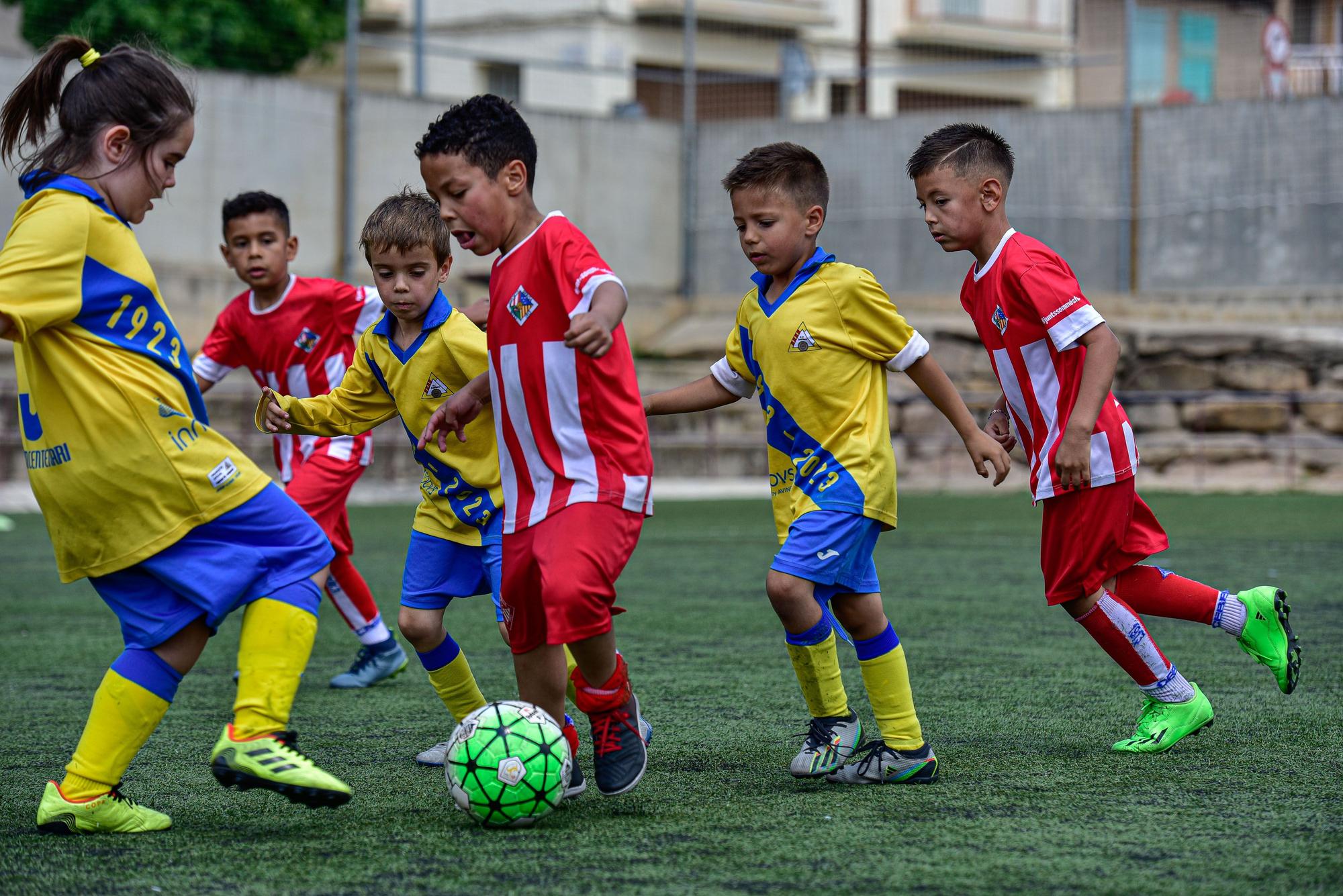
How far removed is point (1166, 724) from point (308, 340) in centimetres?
316

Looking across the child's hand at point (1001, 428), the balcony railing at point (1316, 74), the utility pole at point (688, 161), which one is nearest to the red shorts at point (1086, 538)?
the child's hand at point (1001, 428)

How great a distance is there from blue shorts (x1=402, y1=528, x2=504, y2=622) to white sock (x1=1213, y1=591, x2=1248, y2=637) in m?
2.02

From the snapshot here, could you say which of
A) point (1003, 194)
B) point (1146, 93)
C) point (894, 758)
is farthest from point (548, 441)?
point (1146, 93)

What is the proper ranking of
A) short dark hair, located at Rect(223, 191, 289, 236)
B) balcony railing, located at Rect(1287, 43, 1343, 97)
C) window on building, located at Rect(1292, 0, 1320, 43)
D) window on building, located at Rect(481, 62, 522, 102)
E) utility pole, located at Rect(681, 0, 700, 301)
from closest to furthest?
short dark hair, located at Rect(223, 191, 289, 236), balcony railing, located at Rect(1287, 43, 1343, 97), utility pole, located at Rect(681, 0, 700, 301), window on building, located at Rect(481, 62, 522, 102), window on building, located at Rect(1292, 0, 1320, 43)

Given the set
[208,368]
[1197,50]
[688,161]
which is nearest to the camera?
[208,368]

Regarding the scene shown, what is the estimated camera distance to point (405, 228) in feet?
13.6

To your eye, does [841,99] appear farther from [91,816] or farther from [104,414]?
[91,816]

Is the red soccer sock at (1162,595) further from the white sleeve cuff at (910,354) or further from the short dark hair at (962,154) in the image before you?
the short dark hair at (962,154)

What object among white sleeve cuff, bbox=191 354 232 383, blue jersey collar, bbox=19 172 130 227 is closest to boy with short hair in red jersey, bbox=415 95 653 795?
blue jersey collar, bbox=19 172 130 227

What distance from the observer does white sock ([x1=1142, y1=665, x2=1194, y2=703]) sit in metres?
4.17

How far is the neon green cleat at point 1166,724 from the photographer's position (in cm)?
404

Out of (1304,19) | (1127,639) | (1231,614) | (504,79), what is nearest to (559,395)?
(1127,639)

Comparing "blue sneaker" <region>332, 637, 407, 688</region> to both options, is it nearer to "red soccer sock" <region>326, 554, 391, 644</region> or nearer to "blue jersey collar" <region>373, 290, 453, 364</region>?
"red soccer sock" <region>326, 554, 391, 644</region>

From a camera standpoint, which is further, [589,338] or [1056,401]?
[1056,401]
